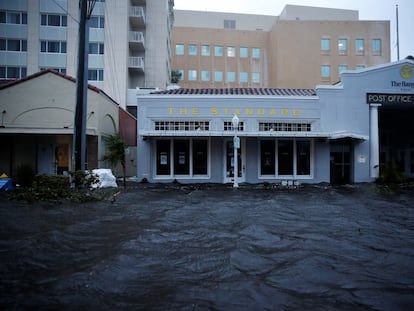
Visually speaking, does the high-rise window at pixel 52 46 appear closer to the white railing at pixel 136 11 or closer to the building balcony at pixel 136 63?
the building balcony at pixel 136 63

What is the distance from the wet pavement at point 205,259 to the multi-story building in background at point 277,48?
136 feet

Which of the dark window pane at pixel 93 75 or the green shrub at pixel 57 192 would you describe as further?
the dark window pane at pixel 93 75

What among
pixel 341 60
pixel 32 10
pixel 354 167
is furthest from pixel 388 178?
pixel 32 10

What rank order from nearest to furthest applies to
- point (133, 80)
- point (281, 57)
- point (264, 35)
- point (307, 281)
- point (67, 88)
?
point (307, 281) → point (67, 88) → point (133, 80) → point (281, 57) → point (264, 35)

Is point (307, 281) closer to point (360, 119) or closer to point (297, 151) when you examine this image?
point (297, 151)

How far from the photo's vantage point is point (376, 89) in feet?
65.6

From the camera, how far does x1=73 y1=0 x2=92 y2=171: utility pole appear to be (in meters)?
13.9

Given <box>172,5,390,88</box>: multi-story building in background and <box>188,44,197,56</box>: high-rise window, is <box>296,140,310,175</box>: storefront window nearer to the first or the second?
<box>172,5,390,88</box>: multi-story building in background

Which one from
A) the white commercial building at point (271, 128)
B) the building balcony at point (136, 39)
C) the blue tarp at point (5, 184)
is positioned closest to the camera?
the blue tarp at point (5, 184)

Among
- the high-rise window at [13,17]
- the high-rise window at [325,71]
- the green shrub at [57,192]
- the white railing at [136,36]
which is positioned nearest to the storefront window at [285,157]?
the green shrub at [57,192]

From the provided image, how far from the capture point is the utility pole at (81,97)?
13.9 metres

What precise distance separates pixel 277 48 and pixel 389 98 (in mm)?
29391

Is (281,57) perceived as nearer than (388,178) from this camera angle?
No

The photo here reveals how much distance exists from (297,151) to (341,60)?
114 ft
